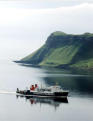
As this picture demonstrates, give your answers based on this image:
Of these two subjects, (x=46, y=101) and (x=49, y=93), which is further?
(x=49, y=93)

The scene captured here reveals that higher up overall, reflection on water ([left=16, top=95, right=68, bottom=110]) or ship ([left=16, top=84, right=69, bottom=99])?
ship ([left=16, top=84, right=69, bottom=99])

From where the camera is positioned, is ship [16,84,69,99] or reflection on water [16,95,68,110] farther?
ship [16,84,69,99]

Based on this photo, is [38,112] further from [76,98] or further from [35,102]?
[76,98]

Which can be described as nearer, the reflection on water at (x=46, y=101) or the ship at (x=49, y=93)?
the reflection on water at (x=46, y=101)

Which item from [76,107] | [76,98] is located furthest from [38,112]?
[76,98]

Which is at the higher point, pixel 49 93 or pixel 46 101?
pixel 49 93

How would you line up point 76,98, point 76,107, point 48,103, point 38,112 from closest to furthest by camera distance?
point 38,112 → point 76,107 → point 48,103 → point 76,98

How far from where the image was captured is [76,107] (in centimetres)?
15600

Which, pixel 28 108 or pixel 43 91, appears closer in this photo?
pixel 28 108

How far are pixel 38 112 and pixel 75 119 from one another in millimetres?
19967

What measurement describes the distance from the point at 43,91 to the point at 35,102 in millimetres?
18280

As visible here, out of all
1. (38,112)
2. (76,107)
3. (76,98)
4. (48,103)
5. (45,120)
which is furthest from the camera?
(76,98)

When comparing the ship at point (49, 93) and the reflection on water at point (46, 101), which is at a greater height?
the ship at point (49, 93)

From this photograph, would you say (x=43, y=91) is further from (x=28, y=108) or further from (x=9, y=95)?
(x=28, y=108)
